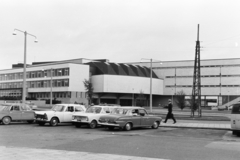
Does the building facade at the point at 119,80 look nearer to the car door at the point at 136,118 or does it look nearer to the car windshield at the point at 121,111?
the car door at the point at 136,118

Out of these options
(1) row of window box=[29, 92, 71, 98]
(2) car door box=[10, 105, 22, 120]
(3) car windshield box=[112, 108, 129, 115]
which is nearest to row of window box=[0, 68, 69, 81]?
(1) row of window box=[29, 92, 71, 98]

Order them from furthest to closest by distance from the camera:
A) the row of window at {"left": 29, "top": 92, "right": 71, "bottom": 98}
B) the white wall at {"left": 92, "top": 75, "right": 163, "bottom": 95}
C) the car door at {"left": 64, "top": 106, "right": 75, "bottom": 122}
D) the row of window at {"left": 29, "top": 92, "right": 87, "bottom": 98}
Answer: the white wall at {"left": 92, "top": 75, "right": 163, "bottom": 95}
the row of window at {"left": 29, "top": 92, "right": 71, "bottom": 98}
the row of window at {"left": 29, "top": 92, "right": 87, "bottom": 98}
the car door at {"left": 64, "top": 106, "right": 75, "bottom": 122}

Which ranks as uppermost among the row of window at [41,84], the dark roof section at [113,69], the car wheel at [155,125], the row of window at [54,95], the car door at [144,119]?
the dark roof section at [113,69]

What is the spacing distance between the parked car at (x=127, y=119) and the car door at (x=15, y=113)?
273 inches

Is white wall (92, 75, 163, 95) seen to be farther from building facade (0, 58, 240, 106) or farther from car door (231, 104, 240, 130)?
car door (231, 104, 240, 130)

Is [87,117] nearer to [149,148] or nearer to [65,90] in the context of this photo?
[149,148]

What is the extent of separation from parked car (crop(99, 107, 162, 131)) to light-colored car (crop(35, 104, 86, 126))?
140 inches

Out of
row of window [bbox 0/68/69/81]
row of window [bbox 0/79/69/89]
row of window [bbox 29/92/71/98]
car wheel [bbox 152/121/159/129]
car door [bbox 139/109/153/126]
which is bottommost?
car wheel [bbox 152/121/159/129]

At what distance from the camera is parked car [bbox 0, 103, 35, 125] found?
2112 centimetres

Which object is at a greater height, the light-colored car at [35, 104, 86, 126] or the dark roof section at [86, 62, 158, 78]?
the dark roof section at [86, 62, 158, 78]

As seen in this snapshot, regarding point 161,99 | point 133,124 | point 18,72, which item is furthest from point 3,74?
point 133,124

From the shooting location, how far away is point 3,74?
101188 mm

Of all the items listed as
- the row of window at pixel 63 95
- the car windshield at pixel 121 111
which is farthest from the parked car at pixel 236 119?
the row of window at pixel 63 95

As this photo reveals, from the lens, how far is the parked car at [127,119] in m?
17.6
